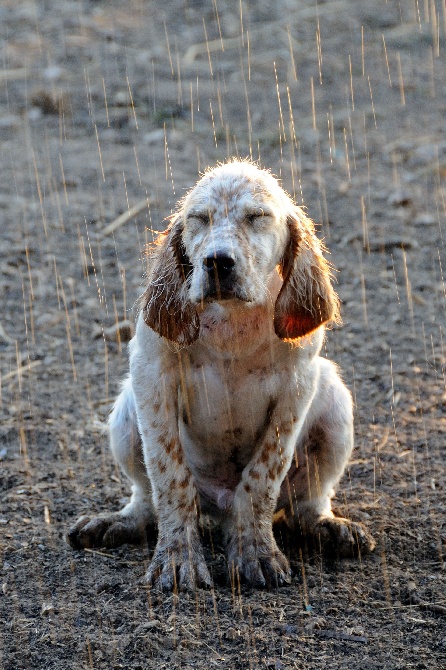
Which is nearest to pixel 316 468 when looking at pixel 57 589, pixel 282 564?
pixel 282 564

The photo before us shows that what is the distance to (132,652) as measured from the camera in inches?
166

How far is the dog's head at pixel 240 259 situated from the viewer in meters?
4.62

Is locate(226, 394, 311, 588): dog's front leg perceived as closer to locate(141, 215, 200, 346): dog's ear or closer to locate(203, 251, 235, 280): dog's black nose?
locate(141, 215, 200, 346): dog's ear

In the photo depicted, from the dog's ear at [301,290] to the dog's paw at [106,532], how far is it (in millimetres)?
1241

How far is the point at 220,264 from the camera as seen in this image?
14.8ft

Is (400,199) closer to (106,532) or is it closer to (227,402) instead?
(227,402)

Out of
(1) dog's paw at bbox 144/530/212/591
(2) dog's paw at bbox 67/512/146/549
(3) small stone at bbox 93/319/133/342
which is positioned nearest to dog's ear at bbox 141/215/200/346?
(1) dog's paw at bbox 144/530/212/591

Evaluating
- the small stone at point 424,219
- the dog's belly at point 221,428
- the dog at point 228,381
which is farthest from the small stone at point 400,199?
the dog's belly at point 221,428

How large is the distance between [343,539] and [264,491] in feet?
1.52

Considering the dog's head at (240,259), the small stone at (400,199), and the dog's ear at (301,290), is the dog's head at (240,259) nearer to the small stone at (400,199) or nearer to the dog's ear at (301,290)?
the dog's ear at (301,290)

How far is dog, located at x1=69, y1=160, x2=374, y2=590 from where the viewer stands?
15.8 feet

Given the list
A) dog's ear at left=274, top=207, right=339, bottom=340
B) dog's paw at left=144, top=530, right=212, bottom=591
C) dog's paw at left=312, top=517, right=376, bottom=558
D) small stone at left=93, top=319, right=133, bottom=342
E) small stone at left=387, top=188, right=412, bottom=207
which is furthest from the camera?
small stone at left=387, top=188, right=412, bottom=207

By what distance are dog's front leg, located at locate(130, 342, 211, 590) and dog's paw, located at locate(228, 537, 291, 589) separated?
159 millimetres

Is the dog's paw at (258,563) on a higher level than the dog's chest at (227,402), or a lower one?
lower
